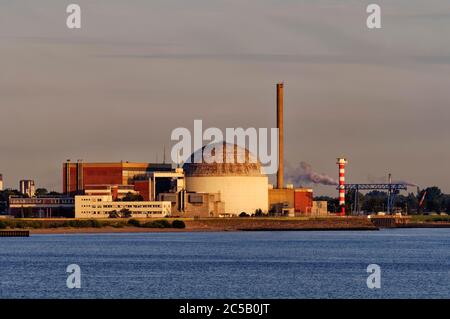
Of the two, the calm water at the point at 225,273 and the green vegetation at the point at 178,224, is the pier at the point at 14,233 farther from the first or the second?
the calm water at the point at 225,273

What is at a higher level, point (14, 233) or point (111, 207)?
point (111, 207)

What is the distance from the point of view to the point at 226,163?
195m

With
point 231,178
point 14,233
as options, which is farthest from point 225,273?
point 231,178

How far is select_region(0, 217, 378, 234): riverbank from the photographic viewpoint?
164750 mm

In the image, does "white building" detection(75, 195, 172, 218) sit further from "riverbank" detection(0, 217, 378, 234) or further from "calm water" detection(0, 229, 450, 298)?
"calm water" detection(0, 229, 450, 298)

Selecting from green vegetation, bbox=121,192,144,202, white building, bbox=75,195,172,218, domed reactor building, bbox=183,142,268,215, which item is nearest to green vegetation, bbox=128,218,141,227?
white building, bbox=75,195,172,218

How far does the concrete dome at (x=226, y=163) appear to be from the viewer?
19488 centimetres

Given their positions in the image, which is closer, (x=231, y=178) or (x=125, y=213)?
(x=125, y=213)

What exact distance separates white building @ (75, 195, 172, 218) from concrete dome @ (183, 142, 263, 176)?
12.8m

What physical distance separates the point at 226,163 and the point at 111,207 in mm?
22129

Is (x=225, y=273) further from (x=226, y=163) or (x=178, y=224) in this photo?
(x=226, y=163)
